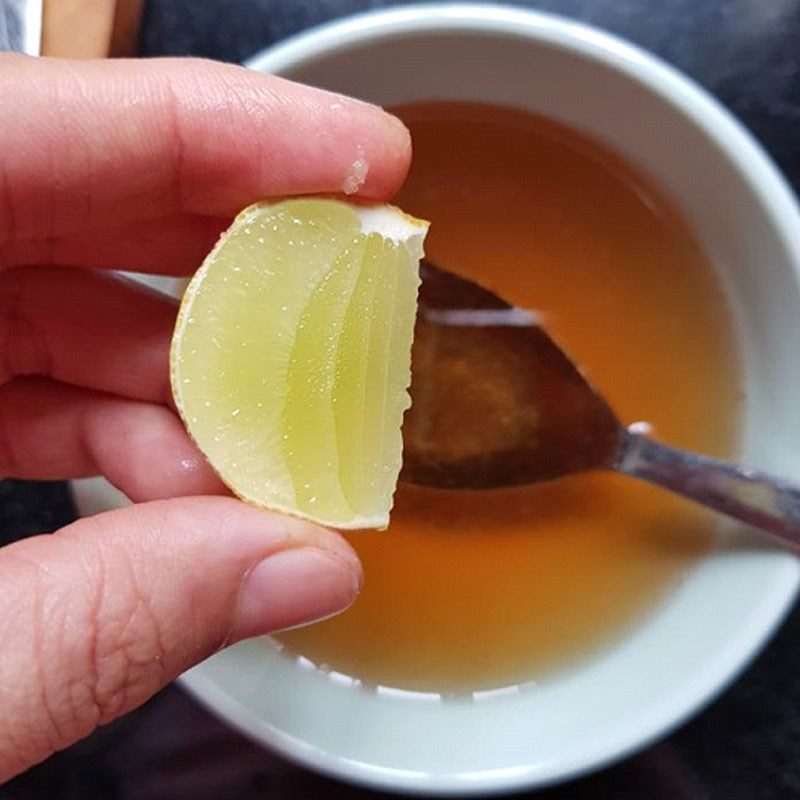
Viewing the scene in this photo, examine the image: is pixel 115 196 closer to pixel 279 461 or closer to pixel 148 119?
pixel 148 119

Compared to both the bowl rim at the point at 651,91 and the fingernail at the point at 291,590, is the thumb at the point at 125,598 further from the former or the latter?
the bowl rim at the point at 651,91

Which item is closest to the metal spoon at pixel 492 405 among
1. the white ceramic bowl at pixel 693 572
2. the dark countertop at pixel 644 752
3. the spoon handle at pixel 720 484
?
the spoon handle at pixel 720 484

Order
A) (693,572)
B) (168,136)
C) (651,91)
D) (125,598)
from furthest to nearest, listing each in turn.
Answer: (693,572)
(651,91)
(168,136)
(125,598)

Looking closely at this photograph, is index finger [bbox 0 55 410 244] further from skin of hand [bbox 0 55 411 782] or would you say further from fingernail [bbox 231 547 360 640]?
fingernail [bbox 231 547 360 640]

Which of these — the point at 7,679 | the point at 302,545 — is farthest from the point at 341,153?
the point at 7,679

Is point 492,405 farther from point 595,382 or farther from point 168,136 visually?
point 168,136

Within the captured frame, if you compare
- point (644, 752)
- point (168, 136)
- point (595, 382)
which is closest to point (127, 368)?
point (168, 136)
